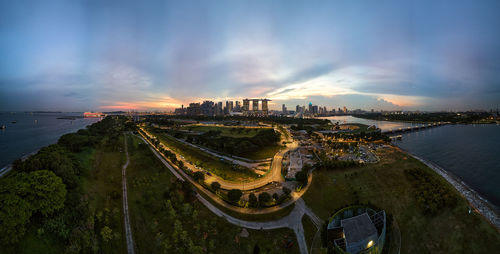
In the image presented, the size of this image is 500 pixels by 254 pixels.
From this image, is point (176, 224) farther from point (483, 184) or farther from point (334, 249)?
point (483, 184)

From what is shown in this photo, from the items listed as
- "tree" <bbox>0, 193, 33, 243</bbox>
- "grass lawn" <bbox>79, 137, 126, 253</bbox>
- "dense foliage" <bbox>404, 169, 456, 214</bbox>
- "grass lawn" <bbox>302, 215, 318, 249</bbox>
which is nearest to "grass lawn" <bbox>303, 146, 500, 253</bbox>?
"dense foliage" <bbox>404, 169, 456, 214</bbox>

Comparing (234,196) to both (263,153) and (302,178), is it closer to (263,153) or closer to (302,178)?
(302,178)

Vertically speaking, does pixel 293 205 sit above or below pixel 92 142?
below

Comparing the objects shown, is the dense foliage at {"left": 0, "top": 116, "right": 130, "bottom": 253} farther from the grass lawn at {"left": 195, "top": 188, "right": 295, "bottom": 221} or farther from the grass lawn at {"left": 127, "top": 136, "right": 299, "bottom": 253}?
the grass lawn at {"left": 195, "top": 188, "right": 295, "bottom": 221}

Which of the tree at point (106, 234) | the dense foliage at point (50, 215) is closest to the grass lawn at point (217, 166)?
the dense foliage at point (50, 215)

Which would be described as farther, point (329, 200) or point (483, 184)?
point (483, 184)

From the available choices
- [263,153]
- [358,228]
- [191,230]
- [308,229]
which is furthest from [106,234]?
[263,153]

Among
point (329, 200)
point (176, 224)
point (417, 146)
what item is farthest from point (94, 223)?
point (417, 146)
